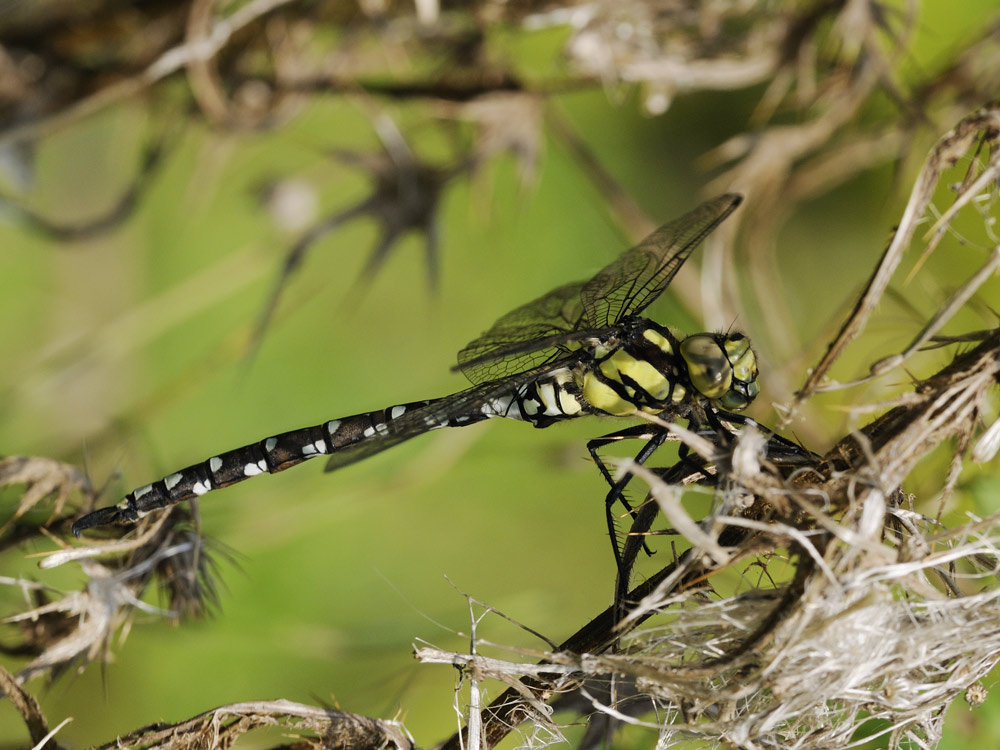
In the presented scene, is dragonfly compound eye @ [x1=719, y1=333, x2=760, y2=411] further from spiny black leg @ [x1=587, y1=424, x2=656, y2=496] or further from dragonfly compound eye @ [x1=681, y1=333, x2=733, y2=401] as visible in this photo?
spiny black leg @ [x1=587, y1=424, x2=656, y2=496]

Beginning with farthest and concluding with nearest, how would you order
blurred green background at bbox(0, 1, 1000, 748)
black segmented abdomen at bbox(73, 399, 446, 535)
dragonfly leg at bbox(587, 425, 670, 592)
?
1. blurred green background at bbox(0, 1, 1000, 748)
2. black segmented abdomen at bbox(73, 399, 446, 535)
3. dragonfly leg at bbox(587, 425, 670, 592)

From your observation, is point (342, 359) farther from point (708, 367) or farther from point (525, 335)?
point (708, 367)

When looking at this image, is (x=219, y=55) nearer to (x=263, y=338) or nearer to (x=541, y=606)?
(x=263, y=338)

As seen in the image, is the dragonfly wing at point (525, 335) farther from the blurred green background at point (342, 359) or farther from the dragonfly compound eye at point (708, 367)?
the blurred green background at point (342, 359)

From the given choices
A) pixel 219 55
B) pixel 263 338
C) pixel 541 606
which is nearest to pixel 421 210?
pixel 263 338

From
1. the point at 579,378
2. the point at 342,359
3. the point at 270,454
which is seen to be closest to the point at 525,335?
the point at 579,378

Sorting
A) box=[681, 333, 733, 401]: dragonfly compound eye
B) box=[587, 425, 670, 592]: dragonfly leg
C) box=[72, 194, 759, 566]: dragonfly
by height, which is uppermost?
box=[72, 194, 759, 566]: dragonfly

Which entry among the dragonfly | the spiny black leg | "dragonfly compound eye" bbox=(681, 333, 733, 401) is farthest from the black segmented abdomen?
"dragonfly compound eye" bbox=(681, 333, 733, 401)
